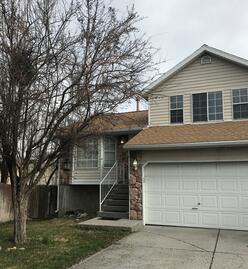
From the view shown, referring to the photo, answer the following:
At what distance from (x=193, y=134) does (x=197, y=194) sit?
7.02ft

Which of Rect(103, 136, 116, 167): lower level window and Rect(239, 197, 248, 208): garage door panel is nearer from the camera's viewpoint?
Rect(239, 197, 248, 208): garage door panel

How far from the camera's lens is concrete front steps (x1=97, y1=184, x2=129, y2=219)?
1306 cm

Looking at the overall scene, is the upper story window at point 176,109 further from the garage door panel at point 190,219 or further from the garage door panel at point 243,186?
the garage door panel at point 190,219

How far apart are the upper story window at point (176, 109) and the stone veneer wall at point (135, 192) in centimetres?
247

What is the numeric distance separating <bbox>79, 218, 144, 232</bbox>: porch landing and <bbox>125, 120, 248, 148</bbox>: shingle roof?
8.77 ft

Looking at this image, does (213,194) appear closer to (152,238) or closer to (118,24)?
(152,238)

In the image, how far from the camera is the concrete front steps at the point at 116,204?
13.1m

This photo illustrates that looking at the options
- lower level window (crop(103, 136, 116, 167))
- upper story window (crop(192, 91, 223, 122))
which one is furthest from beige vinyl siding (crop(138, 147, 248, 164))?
lower level window (crop(103, 136, 116, 167))

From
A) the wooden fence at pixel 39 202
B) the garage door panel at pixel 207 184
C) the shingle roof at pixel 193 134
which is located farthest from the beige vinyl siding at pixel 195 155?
the wooden fence at pixel 39 202

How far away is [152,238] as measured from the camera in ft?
32.6

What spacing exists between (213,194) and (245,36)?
18.5 ft

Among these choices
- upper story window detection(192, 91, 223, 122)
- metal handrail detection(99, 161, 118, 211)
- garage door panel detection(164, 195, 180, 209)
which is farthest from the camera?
metal handrail detection(99, 161, 118, 211)

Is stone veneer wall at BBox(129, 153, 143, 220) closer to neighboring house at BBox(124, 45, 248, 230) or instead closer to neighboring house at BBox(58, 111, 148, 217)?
neighboring house at BBox(124, 45, 248, 230)

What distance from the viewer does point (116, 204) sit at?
13836 mm
